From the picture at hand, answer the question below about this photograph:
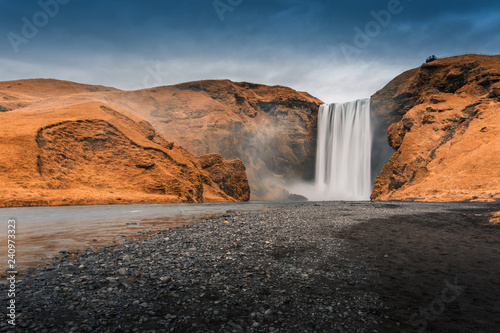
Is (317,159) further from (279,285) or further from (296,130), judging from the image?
(279,285)

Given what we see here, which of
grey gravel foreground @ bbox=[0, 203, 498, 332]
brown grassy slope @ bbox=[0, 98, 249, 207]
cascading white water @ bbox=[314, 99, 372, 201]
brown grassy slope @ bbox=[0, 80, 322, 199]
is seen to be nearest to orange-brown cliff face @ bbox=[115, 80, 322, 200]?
brown grassy slope @ bbox=[0, 80, 322, 199]

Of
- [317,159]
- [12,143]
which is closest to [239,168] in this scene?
[317,159]

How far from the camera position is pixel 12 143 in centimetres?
3250

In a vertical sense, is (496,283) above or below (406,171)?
below

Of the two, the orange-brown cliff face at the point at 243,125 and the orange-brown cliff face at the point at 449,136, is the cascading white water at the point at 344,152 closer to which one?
the orange-brown cliff face at the point at 243,125

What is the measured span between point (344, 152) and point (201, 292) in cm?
7600

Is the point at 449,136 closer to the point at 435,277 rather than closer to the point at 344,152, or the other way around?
the point at 344,152

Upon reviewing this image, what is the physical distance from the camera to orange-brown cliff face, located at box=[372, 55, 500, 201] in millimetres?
33812

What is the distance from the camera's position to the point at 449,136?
147 feet

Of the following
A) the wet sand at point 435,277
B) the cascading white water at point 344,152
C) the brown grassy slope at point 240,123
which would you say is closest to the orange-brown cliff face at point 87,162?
the wet sand at point 435,277

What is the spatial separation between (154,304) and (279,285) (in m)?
2.59

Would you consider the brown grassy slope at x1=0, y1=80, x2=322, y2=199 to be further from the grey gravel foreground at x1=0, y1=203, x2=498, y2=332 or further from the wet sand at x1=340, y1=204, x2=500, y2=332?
the grey gravel foreground at x1=0, y1=203, x2=498, y2=332

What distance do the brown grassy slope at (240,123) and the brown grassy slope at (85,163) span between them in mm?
37783

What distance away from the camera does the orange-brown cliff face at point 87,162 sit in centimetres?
3030
